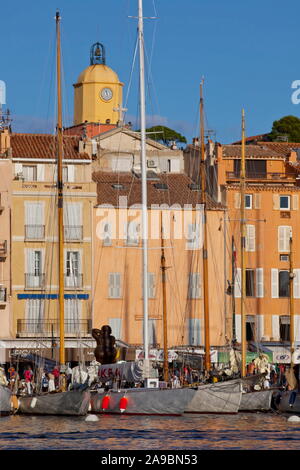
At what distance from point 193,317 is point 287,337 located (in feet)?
23.1

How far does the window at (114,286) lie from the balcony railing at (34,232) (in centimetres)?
479

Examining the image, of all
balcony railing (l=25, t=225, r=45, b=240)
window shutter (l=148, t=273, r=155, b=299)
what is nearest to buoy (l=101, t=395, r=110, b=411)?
balcony railing (l=25, t=225, r=45, b=240)

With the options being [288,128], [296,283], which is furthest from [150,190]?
[288,128]

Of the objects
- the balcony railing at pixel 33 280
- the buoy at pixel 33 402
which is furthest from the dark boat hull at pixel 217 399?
the balcony railing at pixel 33 280

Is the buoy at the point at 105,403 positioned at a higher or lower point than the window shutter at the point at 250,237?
lower

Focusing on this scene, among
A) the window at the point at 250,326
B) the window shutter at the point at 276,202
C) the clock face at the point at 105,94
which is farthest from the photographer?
the clock face at the point at 105,94

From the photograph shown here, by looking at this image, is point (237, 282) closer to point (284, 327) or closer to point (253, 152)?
point (284, 327)

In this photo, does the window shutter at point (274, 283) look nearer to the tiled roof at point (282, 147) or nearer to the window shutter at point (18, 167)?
the tiled roof at point (282, 147)

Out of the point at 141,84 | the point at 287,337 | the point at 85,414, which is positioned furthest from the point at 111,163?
the point at 85,414

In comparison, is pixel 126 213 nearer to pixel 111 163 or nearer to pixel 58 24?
pixel 111 163

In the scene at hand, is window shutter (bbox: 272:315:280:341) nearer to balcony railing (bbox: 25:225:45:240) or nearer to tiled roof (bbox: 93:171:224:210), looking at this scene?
tiled roof (bbox: 93:171:224:210)

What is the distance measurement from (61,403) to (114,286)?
1082 inches

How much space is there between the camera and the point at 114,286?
89812 mm

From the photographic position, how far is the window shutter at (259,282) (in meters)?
93.2
